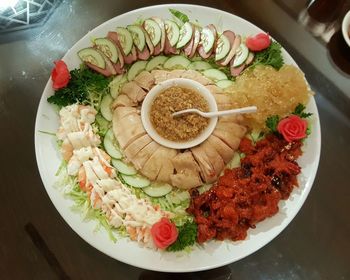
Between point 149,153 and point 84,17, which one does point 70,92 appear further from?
point 84,17

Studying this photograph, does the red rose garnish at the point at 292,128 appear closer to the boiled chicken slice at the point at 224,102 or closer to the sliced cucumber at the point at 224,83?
the boiled chicken slice at the point at 224,102

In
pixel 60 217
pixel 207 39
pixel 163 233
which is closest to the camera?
pixel 163 233

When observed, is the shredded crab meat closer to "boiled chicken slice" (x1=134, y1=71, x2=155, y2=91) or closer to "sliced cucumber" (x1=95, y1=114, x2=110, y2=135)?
"sliced cucumber" (x1=95, y1=114, x2=110, y2=135)

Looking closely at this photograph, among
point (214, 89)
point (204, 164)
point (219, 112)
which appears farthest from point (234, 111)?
point (204, 164)

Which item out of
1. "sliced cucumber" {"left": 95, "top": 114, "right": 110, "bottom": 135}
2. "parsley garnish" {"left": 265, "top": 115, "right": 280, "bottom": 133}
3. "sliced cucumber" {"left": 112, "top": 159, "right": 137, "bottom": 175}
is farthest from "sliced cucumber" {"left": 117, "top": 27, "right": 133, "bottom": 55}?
"parsley garnish" {"left": 265, "top": 115, "right": 280, "bottom": 133}

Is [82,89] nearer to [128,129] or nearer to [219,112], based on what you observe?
[128,129]

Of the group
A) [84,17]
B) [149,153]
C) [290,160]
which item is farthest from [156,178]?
[84,17]
